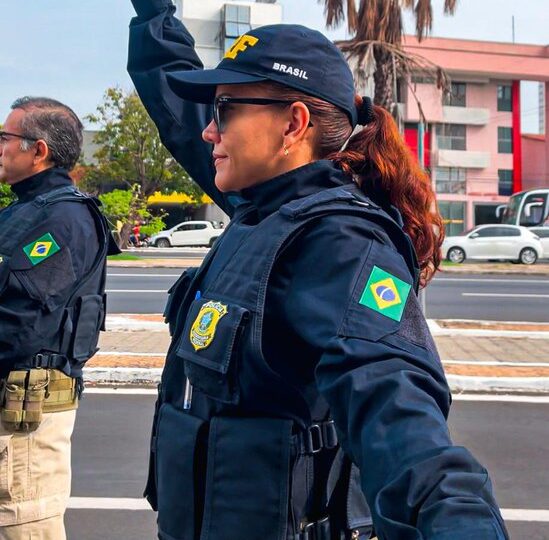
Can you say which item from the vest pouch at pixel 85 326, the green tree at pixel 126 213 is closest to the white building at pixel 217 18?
the green tree at pixel 126 213

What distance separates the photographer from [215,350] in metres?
1.43

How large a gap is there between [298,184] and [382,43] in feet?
34.8

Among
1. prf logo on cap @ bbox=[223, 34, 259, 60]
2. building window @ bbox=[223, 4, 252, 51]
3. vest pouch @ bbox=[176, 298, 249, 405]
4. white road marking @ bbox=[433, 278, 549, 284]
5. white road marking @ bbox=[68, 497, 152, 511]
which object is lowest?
white road marking @ bbox=[433, 278, 549, 284]

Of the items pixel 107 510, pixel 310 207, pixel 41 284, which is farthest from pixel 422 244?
pixel 107 510

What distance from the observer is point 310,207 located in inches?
56.7

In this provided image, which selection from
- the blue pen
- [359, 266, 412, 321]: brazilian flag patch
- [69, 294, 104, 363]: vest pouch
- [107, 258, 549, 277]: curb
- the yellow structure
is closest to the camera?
[359, 266, 412, 321]: brazilian flag patch

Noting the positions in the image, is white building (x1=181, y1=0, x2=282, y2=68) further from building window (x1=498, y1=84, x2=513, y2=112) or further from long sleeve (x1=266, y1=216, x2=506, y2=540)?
long sleeve (x1=266, y1=216, x2=506, y2=540)

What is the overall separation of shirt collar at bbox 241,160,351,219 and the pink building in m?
41.9

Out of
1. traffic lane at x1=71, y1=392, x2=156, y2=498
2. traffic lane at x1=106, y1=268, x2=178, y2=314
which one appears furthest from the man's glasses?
traffic lane at x1=106, y1=268, x2=178, y2=314

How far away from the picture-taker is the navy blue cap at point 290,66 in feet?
5.17

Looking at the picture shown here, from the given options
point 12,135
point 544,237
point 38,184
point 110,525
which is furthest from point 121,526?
point 544,237

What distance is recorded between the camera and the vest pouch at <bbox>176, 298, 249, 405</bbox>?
1.42 m

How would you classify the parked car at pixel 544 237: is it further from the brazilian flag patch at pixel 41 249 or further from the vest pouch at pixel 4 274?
the vest pouch at pixel 4 274

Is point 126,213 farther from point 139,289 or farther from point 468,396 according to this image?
point 468,396
